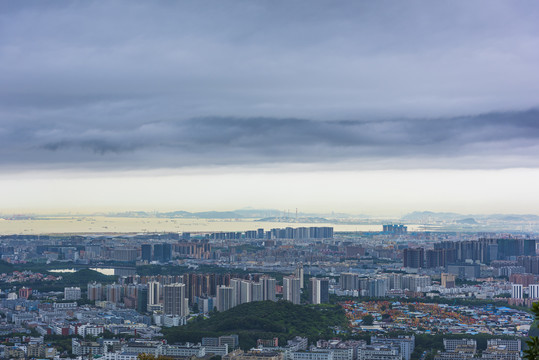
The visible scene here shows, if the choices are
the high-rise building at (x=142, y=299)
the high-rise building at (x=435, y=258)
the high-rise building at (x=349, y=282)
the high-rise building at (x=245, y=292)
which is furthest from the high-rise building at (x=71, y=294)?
the high-rise building at (x=435, y=258)

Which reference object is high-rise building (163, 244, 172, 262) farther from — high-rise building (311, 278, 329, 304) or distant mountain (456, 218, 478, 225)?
distant mountain (456, 218, 478, 225)

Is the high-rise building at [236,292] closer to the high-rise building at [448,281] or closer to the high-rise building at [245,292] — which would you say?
the high-rise building at [245,292]

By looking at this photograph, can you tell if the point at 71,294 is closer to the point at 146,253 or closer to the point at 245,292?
the point at 245,292

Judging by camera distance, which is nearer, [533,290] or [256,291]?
[256,291]

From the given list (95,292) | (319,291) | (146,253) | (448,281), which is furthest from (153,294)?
(146,253)

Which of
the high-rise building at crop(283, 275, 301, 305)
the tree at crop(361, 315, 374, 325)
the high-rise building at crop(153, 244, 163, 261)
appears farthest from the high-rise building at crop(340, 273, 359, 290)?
the high-rise building at crop(153, 244, 163, 261)

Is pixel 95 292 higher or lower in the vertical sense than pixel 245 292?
lower

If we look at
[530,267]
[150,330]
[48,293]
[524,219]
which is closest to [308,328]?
[150,330]
